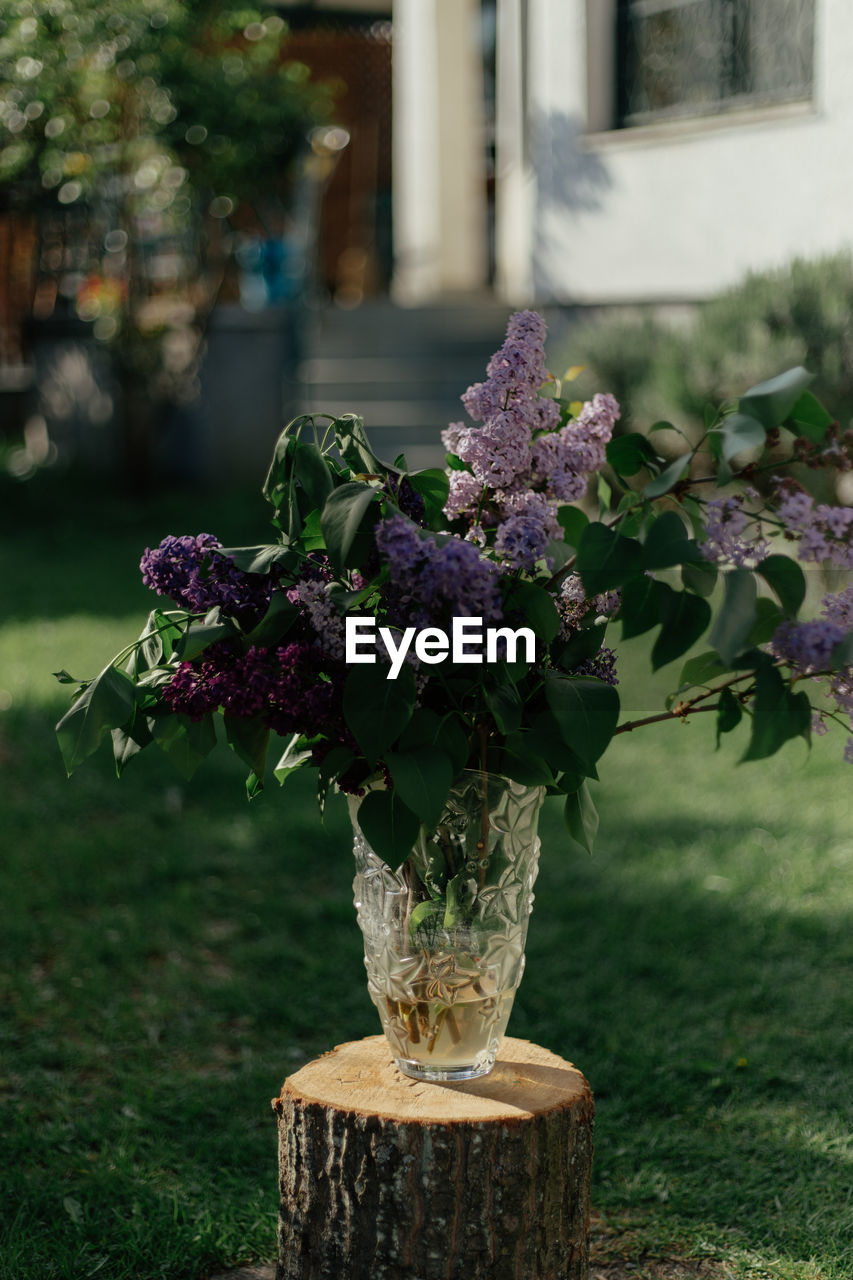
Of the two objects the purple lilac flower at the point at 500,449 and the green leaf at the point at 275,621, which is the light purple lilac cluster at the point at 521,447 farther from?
the green leaf at the point at 275,621

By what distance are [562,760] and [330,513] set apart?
0.44 m

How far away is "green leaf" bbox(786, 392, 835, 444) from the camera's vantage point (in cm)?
160

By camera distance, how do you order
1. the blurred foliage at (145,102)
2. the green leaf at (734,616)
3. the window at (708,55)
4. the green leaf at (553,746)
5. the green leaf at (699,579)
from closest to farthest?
the green leaf at (734,616) < the green leaf at (699,579) < the green leaf at (553,746) < the window at (708,55) < the blurred foliage at (145,102)

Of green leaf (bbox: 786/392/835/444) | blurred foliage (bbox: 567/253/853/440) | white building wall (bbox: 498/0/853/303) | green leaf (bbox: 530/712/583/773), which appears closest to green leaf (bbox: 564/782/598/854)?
green leaf (bbox: 530/712/583/773)

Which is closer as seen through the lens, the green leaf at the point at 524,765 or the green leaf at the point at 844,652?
the green leaf at the point at 844,652

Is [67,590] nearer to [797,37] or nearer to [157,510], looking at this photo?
[157,510]

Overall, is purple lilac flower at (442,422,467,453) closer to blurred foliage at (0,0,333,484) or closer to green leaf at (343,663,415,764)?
green leaf at (343,663,415,764)

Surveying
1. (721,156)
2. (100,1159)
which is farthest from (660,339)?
(100,1159)

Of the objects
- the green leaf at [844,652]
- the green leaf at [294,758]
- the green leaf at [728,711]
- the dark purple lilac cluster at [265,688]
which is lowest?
the green leaf at [294,758]

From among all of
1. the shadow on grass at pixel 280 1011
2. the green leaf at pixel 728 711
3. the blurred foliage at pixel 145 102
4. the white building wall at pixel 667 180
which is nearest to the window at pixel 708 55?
the white building wall at pixel 667 180

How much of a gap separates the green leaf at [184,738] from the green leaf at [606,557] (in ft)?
1.81

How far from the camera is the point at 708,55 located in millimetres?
8000

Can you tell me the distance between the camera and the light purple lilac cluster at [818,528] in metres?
1.56

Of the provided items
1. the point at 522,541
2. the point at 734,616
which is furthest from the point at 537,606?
the point at 734,616
